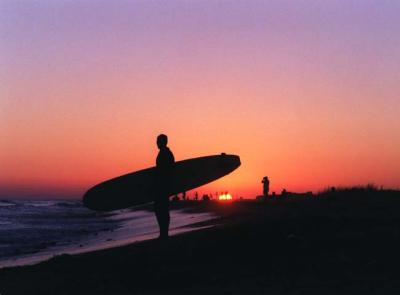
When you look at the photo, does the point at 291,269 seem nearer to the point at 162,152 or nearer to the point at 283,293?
the point at 283,293

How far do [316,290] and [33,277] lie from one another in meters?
4.81

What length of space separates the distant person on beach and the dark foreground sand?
19.0 inches

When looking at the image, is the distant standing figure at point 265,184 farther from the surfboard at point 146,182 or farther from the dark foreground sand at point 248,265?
the dark foreground sand at point 248,265

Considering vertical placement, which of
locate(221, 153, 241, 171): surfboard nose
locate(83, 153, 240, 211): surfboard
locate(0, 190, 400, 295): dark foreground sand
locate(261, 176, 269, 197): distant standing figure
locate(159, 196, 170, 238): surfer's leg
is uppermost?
locate(261, 176, 269, 197): distant standing figure

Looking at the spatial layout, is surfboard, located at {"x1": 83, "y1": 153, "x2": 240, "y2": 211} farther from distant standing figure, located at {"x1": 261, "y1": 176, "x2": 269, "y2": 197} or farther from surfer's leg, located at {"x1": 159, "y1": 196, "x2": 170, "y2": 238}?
distant standing figure, located at {"x1": 261, "y1": 176, "x2": 269, "y2": 197}

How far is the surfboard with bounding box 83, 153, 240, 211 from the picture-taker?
48.7 ft

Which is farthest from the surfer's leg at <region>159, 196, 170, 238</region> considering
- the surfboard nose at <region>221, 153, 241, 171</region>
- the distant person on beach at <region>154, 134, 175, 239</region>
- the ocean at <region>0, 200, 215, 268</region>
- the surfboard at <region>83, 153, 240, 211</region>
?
the surfboard nose at <region>221, 153, 241, 171</region>

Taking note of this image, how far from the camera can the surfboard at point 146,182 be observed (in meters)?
14.8

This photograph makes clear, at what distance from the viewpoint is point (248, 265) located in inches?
329

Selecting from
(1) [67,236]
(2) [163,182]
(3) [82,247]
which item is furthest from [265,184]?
(2) [163,182]

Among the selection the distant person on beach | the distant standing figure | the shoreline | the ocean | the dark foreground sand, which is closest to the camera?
the dark foreground sand

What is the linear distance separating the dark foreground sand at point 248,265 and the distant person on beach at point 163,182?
0.48 m

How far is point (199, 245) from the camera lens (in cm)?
988

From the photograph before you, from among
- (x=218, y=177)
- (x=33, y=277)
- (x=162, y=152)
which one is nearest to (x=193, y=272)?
(x=33, y=277)
